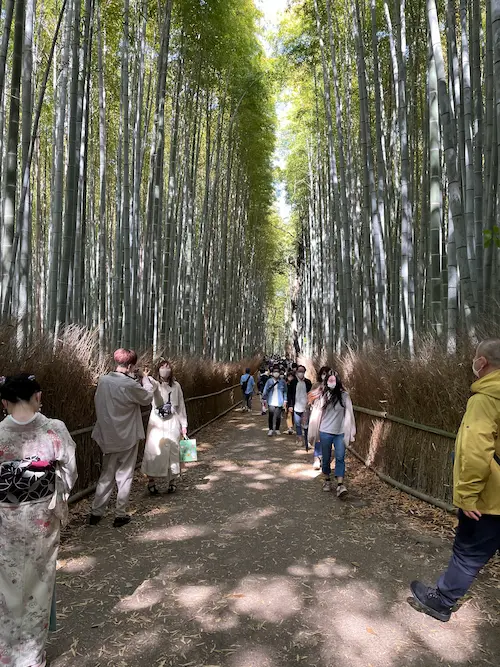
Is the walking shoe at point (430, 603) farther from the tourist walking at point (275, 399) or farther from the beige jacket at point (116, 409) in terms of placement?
the tourist walking at point (275, 399)

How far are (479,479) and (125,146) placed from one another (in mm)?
5750

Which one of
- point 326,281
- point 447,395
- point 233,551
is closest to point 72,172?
point 233,551

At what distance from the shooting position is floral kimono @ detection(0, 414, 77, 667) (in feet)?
5.45

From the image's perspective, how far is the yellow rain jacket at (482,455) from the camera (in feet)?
5.91

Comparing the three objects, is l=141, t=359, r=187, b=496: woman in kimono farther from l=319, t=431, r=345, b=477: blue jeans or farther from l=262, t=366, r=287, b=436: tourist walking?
l=262, t=366, r=287, b=436: tourist walking

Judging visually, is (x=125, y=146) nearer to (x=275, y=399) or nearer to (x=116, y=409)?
(x=116, y=409)

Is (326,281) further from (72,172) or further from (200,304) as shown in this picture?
(72,172)

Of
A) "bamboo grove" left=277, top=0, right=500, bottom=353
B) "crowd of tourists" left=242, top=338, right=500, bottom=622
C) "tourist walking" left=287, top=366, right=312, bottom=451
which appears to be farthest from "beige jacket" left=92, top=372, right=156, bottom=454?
"tourist walking" left=287, top=366, right=312, bottom=451

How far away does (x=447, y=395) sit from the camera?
140 inches

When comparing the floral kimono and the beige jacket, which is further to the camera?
the beige jacket

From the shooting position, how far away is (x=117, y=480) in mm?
3398

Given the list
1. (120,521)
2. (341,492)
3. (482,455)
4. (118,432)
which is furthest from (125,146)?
(482,455)

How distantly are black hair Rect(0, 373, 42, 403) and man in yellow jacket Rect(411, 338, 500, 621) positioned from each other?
1.71m

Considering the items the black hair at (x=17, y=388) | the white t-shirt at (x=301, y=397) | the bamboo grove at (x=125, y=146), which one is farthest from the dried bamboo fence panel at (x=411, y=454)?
the bamboo grove at (x=125, y=146)
